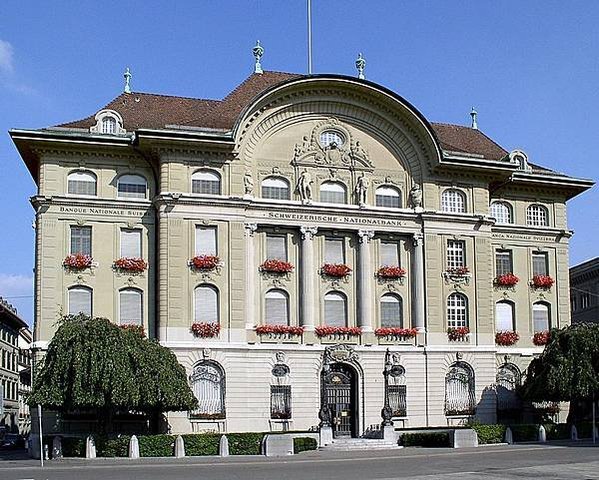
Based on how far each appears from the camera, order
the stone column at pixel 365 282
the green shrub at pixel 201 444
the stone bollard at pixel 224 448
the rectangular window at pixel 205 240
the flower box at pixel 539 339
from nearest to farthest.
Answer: the green shrub at pixel 201 444, the stone bollard at pixel 224 448, the rectangular window at pixel 205 240, the stone column at pixel 365 282, the flower box at pixel 539 339

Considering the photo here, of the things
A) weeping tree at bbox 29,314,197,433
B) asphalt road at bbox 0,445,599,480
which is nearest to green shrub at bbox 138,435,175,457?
asphalt road at bbox 0,445,599,480

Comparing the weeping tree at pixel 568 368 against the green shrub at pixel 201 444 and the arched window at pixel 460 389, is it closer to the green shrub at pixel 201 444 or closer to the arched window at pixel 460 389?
the arched window at pixel 460 389

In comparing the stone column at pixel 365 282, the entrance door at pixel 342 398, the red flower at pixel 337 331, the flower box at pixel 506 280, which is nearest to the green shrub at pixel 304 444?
the entrance door at pixel 342 398

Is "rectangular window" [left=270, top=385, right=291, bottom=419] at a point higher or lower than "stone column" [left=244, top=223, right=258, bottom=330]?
lower

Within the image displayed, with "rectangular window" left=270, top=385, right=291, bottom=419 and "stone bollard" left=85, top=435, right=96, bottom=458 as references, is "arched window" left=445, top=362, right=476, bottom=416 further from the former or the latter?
"stone bollard" left=85, top=435, right=96, bottom=458

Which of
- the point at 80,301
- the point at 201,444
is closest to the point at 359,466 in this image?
the point at 201,444

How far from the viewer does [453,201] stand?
2028 inches

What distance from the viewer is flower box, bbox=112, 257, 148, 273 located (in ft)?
153

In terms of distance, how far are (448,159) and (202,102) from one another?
43.4 feet

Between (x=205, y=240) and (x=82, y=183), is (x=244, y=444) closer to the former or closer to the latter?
(x=205, y=240)

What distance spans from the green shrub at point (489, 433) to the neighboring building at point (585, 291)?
40.1 m

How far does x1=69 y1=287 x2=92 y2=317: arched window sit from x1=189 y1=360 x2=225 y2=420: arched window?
5.63m

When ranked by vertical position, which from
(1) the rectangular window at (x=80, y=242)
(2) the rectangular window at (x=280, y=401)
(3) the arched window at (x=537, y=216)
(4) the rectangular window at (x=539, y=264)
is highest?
(3) the arched window at (x=537, y=216)

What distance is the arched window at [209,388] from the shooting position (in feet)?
149
